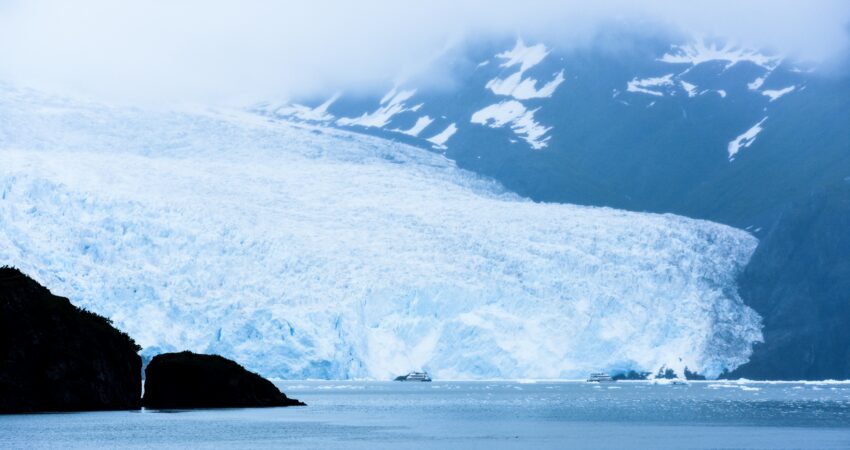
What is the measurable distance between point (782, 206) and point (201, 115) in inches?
1069

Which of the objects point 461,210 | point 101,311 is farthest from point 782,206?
point 101,311

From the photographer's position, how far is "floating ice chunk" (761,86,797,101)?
244 feet

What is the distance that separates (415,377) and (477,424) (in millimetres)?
22098

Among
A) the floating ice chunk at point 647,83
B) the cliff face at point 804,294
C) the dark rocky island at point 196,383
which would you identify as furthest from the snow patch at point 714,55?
the dark rocky island at point 196,383

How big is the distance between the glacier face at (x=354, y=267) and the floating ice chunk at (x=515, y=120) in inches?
777

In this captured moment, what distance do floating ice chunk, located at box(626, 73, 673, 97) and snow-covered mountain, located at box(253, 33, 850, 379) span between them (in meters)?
0.06

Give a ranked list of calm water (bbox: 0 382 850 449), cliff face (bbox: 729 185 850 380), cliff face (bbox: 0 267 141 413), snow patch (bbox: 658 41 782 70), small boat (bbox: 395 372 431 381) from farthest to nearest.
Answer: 1. snow patch (bbox: 658 41 782 70)
2. cliff face (bbox: 729 185 850 380)
3. small boat (bbox: 395 372 431 381)
4. cliff face (bbox: 0 267 141 413)
5. calm water (bbox: 0 382 850 449)

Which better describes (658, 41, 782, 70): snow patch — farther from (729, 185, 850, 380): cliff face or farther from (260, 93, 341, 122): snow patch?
(729, 185, 850, 380): cliff face

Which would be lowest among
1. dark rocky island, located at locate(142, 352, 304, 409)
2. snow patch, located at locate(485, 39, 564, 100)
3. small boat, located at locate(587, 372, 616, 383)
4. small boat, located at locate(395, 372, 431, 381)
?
dark rocky island, located at locate(142, 352, 304, 409)

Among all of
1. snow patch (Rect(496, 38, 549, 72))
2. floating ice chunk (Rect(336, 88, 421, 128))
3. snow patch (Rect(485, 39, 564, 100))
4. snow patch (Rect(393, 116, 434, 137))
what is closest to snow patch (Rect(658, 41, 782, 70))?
snow patch (Rect(485, 39, 564, 100))

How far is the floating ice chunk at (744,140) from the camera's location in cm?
7281

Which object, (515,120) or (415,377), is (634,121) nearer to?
(515,120)

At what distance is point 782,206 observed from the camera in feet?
204

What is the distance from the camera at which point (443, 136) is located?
78.1 m
